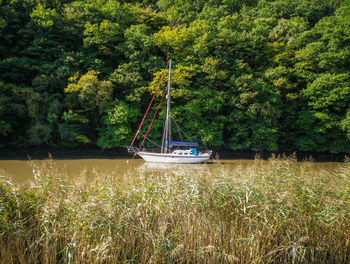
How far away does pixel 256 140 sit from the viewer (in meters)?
19.2

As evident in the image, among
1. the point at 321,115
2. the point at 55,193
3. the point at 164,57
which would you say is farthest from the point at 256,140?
the point at 55,193

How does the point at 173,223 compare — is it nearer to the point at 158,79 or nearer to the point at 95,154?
the point at 95,154

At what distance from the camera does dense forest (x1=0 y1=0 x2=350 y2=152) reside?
17.0 meters

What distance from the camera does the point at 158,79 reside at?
62.7 feet

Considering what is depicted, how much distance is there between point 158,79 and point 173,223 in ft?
55.8

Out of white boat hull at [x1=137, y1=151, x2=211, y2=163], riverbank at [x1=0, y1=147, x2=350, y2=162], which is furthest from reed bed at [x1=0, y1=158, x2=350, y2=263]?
white boat hull at [x1=137, y1=151, x2=211, y2=163]

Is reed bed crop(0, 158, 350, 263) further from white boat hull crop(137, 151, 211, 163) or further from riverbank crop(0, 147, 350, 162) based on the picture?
white boat hull crop(137, 151, 211, 163)

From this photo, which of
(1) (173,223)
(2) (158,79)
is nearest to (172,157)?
(2) (158,79)

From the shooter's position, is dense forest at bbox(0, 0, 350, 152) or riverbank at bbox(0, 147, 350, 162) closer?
riverbank at bbox(0, 147, 350, 162)

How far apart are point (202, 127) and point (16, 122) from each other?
1516cm

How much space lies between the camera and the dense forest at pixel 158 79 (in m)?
17.0

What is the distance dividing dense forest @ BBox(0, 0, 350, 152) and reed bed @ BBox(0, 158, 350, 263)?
1408 centimetres

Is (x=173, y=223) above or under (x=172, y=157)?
under

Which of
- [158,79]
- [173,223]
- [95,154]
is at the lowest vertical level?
[173,223]
